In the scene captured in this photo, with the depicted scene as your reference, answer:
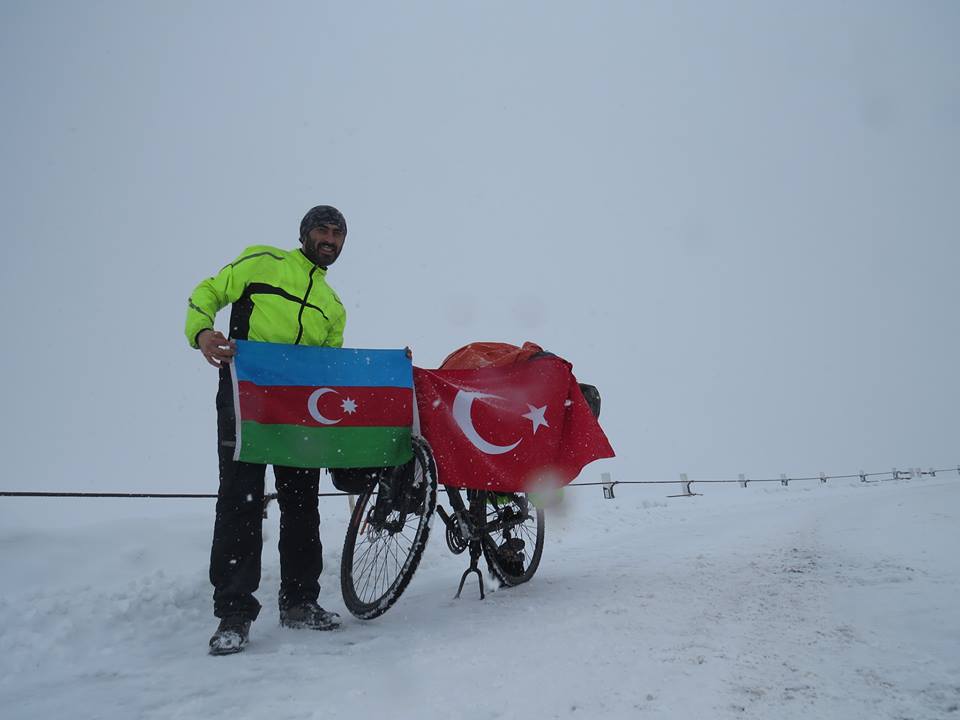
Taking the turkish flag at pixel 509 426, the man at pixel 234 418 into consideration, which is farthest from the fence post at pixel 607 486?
the man at pixel 234 418

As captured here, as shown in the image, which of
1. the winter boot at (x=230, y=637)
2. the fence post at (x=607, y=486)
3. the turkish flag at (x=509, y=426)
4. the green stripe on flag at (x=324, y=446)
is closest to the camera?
the winter boot at (x=230, y=637)

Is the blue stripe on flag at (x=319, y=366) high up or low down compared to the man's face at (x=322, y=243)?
down

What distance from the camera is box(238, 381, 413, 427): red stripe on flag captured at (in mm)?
2867

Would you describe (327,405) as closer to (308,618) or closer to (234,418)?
(234,418)

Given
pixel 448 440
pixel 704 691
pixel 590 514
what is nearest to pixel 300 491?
pixel 448 440

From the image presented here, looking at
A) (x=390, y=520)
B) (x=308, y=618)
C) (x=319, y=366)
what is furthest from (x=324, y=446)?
(x=308, y=618)

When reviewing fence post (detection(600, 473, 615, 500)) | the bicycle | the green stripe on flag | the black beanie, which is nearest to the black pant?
the green stripe on flag

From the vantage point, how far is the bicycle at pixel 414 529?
2.75 metres

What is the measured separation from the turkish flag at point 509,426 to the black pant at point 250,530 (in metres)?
0.83

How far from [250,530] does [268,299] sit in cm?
126

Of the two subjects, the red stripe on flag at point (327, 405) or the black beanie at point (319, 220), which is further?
the black beanie at point (319, 220)

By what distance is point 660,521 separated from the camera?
7.73 m

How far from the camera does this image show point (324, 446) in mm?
3012

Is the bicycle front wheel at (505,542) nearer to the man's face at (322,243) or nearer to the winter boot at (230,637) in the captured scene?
the winter boot at (230,637)
